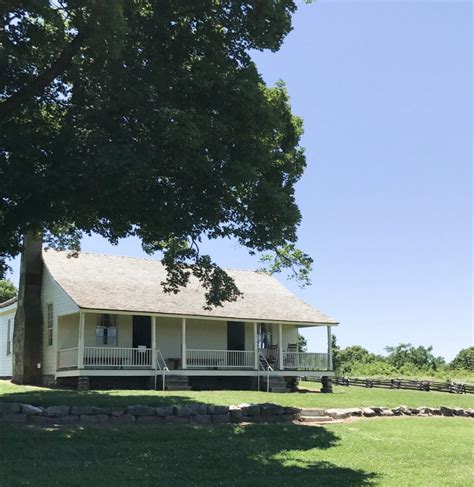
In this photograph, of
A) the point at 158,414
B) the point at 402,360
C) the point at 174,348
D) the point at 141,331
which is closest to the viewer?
the point at 158,414

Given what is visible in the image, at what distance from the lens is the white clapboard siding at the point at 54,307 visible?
81.5 feet

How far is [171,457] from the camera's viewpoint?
Answer: 35.4 feet

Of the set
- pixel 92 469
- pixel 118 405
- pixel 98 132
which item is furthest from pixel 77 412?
pixel 98 132

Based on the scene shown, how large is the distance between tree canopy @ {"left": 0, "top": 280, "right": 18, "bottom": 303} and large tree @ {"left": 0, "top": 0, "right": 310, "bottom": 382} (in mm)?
37797

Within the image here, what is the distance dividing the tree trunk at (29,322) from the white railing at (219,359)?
6.18m

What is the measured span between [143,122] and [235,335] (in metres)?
17.8

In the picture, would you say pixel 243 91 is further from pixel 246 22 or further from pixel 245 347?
pixel 245 347

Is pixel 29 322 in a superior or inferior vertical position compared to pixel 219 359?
superior

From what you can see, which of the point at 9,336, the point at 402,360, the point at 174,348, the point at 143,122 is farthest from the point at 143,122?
the point at 402,360

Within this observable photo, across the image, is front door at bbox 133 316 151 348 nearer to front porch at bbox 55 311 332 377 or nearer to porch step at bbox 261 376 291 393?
front porch at bbox 55 311 332 377

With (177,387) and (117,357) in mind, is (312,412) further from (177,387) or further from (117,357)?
(117,357)

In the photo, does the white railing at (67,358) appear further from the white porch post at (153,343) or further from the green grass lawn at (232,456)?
the green grass lawn at (232,456)

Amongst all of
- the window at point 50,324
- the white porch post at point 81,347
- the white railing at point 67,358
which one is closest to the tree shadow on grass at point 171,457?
the white porch post at point 81,347

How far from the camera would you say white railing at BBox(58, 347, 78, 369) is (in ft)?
79.8
